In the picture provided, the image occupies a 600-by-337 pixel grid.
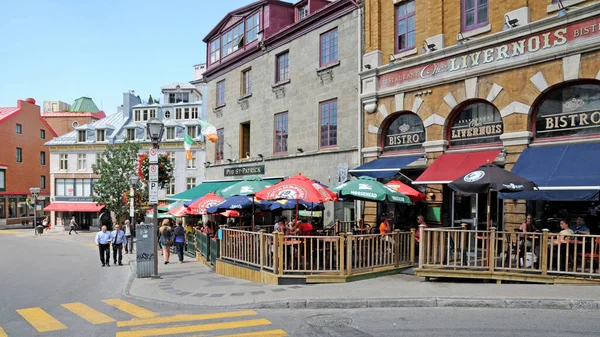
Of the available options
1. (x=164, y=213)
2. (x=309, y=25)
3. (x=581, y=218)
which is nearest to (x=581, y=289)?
(x=581, y=218)

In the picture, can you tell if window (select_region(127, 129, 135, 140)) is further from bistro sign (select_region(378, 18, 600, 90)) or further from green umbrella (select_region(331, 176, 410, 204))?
green umbrella (select_region(331, 176, 410, 204))

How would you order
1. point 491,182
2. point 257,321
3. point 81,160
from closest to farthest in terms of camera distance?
point 257,321 → point 491,182 → point 81,160

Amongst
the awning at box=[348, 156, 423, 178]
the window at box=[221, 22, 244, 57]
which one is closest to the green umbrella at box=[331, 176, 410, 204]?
the awning at box=[348, 156, 423, 178]

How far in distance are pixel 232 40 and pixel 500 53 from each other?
56.7ft

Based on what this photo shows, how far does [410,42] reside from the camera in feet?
56.2

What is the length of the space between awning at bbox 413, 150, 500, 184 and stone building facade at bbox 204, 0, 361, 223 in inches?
174

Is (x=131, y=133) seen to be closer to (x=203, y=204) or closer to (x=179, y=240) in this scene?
(x=179, y=240)

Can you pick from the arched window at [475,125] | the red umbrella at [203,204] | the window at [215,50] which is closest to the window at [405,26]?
the arched window at [475,125]

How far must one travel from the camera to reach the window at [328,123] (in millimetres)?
20281

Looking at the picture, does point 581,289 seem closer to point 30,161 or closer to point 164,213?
point 164,213

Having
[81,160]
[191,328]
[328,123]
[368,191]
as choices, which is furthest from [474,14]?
[81,160]

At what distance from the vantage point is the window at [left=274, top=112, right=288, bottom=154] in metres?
23.3

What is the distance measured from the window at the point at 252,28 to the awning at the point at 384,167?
1105cm

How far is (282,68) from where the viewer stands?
2370cm
